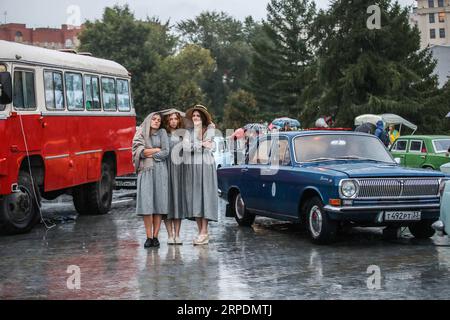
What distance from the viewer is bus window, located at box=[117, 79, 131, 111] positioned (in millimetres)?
19203

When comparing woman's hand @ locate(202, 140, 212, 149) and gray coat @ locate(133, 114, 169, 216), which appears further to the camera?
woman's hand @ locate(202, 140, 212, 149)

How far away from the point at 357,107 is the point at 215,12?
82626 millimetres

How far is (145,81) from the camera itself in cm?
7638

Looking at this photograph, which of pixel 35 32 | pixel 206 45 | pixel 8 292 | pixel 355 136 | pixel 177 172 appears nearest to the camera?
pixel 8 292

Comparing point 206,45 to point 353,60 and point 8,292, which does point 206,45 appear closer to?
point 353,60

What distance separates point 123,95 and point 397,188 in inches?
365

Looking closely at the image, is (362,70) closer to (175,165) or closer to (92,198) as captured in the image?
(92,198)

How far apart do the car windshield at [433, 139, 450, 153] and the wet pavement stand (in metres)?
12.1

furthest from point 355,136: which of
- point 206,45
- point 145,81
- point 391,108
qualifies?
point 206,45

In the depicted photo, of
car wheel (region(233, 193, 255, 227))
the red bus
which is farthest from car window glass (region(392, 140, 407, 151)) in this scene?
car wheel (region(233, 193, 255, 227))

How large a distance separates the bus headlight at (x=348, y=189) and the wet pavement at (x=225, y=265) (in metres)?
0.74

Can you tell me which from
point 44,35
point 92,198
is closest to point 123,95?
point 92,198

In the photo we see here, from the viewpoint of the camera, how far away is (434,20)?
17012 cm

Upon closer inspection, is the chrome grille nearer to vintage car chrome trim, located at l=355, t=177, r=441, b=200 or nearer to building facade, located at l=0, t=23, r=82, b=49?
vintage car chrome trim, located at l=355, t=177, r=441, b=200
